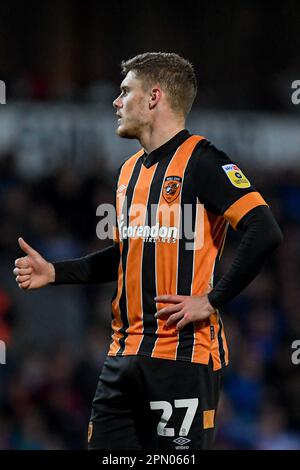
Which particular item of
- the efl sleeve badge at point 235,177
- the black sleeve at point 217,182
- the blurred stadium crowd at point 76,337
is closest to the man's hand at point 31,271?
the black sleeve at point 217,182

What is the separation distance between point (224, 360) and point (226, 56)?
5.83 meters

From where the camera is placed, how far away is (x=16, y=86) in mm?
7379

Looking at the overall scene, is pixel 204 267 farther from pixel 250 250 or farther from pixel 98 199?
pixel 98 199

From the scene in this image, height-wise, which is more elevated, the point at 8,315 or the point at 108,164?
the point at 108,164

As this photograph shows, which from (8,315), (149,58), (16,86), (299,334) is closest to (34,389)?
(8,315)

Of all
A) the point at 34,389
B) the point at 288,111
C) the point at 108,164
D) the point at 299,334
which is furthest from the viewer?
the point at 288,111

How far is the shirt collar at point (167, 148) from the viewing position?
10.9 ft

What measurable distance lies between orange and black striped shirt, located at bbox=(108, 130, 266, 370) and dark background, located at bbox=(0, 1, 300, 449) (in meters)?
2.78

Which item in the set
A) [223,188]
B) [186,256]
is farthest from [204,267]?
[223,188]

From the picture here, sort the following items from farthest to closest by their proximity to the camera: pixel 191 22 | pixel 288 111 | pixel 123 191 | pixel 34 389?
pixel 191 22, pixel 288 111, pixel 34 389, pixel 123 191

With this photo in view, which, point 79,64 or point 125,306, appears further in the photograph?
point 79,64

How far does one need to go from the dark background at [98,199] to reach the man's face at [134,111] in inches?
117

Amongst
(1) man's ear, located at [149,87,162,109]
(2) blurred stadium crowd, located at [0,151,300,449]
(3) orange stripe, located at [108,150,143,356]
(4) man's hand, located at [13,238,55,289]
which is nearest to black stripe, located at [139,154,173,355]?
(3) orange stripe, located at [108,150,143,356]

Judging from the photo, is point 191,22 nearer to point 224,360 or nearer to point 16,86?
point 16,86
